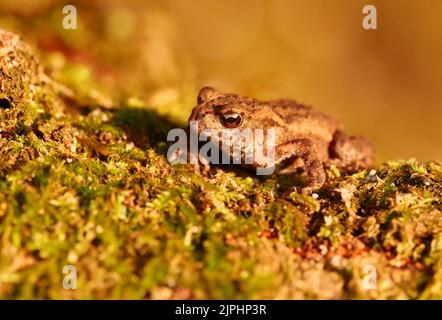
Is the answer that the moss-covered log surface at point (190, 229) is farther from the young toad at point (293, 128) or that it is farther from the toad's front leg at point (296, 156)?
the young toad at point (293, 128)

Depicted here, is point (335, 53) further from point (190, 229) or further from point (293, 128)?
point (190, 229)

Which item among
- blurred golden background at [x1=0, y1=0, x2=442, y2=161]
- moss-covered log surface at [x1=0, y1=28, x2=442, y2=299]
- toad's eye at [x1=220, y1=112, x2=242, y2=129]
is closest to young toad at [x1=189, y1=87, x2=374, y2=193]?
toad's eye at [x1=220, y1=112, x2=242, y2=129]

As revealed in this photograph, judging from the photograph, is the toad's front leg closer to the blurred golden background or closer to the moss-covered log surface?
the moss-covered log surface

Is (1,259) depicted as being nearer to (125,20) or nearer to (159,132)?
(159,132)

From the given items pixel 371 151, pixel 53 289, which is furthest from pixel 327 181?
pixel 53 289

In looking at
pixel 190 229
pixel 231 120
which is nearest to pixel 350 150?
pixel 231 120

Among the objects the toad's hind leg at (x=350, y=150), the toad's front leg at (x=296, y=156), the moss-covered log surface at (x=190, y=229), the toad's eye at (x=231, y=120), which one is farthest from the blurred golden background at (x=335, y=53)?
the moss-covered log surface at (x=190, y=229)
